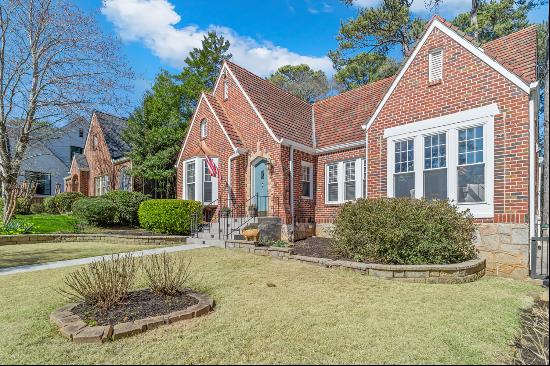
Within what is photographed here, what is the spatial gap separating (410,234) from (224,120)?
10.7 metres

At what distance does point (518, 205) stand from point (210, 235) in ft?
32.6

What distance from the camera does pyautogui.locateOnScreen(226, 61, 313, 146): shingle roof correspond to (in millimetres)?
14450

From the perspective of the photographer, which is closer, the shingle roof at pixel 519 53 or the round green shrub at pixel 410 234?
the round green shrub at pixel 410 234

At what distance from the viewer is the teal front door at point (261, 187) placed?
14127mm

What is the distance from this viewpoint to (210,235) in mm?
12977

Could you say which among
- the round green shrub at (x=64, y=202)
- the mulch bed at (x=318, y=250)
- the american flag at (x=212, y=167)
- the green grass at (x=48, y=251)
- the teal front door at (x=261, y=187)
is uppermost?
the american flag at (x=212, y=167)

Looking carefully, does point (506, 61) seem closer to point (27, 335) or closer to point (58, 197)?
point (27, 335)

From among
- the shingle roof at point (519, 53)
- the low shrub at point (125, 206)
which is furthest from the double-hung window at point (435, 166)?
the low shrub at point (125, 206)

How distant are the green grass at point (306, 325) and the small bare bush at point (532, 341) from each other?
13 cm

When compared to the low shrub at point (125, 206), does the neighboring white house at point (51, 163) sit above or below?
above

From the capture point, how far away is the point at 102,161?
26.6 meters

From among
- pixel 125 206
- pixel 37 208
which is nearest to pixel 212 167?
pixel 125 206

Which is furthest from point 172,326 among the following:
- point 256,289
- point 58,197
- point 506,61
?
point 58,197

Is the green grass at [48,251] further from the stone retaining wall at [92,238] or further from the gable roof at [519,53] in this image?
the gable roof at [519,53]
